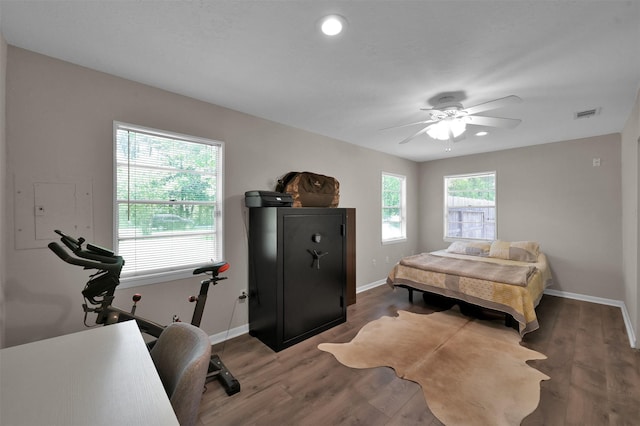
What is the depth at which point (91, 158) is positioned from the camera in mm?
2156

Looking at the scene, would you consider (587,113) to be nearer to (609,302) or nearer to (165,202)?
(609,302)

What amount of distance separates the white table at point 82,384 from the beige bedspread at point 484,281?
11.0 ft

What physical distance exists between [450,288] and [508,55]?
262cm

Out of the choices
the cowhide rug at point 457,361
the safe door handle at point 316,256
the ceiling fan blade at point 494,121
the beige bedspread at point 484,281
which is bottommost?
the cowhide rug at point 457,361

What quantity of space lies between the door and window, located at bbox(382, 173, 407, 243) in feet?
6.72

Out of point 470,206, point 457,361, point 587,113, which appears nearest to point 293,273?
point 457,361

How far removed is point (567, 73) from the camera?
2172mm

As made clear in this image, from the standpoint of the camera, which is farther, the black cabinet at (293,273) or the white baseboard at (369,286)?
the white baseboard at (369,286)

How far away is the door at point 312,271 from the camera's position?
2788mm

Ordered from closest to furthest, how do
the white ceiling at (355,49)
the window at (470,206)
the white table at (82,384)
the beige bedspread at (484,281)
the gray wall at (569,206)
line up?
the white table at (82,384) < the white ceiling at (355,49) < the beige bedspread at (484,281) < the gray wall at (569,206) < the window at (470,206)

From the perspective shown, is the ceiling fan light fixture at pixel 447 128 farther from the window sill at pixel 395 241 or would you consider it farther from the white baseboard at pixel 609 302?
the white baseboard at pixel 609 302

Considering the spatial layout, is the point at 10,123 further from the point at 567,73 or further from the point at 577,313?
the point at 577,313

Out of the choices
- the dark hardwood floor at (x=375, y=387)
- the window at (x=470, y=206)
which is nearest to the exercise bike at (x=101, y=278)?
the dark hardwood floor at (x=375, y=387)

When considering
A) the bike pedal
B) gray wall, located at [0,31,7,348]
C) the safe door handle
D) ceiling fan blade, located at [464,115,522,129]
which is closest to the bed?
the safe door handle
